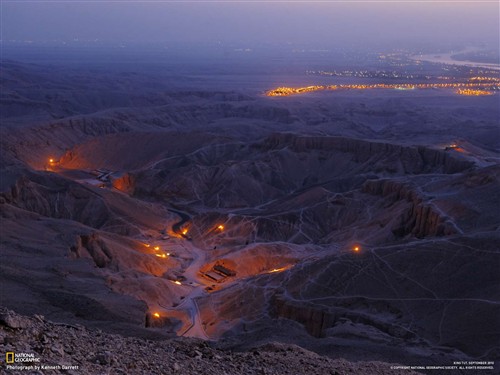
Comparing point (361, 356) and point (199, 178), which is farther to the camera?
point (199, 178)

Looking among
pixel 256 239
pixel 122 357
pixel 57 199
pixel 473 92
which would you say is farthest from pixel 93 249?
pixel 473 92

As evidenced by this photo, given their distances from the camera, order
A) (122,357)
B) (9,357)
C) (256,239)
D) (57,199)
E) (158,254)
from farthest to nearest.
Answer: (57,199) → (256,239) → (158,254) → (122,357) → (9,357)

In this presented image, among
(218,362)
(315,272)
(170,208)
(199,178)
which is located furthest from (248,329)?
(199,178)

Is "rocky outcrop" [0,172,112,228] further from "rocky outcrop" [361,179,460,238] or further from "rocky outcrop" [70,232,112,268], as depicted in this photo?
"rocky outcrop" [361,179,460,238]

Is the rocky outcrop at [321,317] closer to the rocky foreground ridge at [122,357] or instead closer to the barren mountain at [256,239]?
the barren mountain at [256,239]

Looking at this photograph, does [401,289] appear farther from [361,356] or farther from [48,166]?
[48,166]

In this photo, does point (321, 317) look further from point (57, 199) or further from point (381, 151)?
point (381, 151)

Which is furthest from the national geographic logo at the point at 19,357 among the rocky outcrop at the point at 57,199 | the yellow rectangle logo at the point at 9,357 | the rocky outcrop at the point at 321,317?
the rocky outcrop at the point at 57,199

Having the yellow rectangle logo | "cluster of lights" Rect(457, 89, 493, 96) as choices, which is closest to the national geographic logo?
the yellow rectangle logo
